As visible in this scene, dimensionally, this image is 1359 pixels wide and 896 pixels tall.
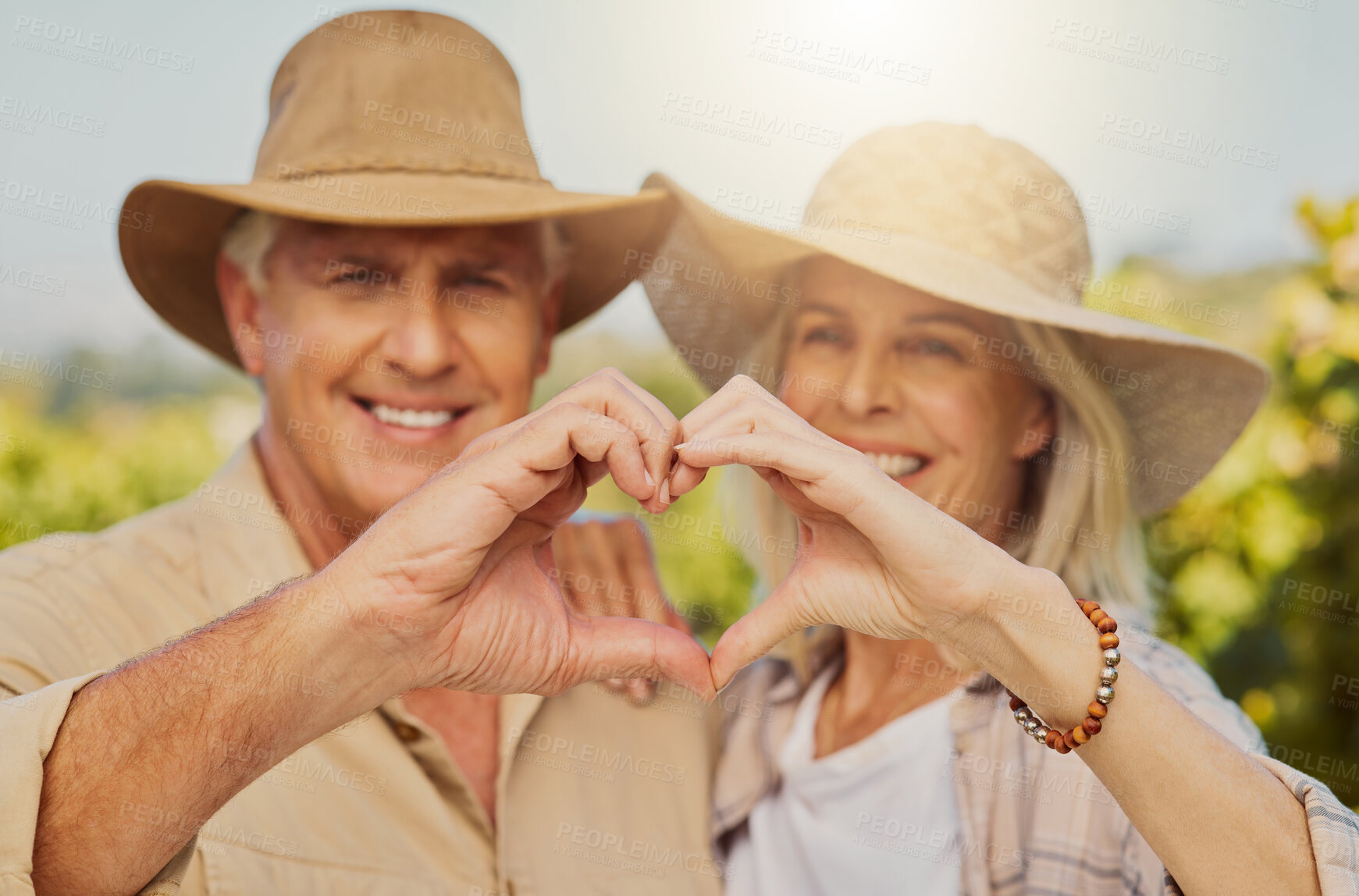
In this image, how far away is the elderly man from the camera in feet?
4.64

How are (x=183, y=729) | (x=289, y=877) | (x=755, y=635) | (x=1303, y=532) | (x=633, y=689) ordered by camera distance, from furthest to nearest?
(x=1303, y=532), (x=633, y=689), (x=289, y=877), (x=755, y=635), (x=183, y=729)

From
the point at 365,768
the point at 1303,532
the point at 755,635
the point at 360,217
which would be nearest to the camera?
the point at 755,635

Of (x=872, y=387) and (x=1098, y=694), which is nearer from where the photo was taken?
(x=1098, y=694)

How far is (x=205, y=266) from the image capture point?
8.99ft

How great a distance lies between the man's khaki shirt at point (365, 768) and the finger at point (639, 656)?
2.13ft

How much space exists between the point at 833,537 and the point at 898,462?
2.79 ft

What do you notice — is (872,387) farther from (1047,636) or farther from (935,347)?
(1047,636)

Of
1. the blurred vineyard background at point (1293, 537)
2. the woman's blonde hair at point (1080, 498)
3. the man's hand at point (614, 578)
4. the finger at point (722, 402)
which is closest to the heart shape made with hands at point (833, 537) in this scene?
the finger at point (722, 402)

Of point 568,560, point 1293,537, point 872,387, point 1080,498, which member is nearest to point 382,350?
point 568,560

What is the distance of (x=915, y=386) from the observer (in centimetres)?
239

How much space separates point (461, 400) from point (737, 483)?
1008 mm

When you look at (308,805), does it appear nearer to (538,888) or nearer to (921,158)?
(538,888)

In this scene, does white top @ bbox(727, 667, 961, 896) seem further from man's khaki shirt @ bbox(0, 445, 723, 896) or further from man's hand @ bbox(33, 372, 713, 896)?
man's hand @ bbox(33, 372, 713, 896)

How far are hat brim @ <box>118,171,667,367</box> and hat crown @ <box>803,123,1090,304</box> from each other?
1.87ft
